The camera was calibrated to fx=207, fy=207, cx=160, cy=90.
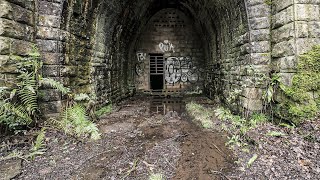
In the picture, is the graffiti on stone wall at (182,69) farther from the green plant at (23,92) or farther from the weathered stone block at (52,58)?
the green plant at (23,92)

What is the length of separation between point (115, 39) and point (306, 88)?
6.36m

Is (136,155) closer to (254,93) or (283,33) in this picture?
(254,93)

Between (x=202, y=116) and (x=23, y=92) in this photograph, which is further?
(x=202, y=116)

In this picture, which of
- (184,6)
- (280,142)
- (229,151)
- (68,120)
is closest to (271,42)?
(280,142)

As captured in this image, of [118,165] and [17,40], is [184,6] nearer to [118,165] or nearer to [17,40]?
[17,40]

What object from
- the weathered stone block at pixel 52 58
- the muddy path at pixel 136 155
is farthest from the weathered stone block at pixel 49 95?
the muddy path at pixel 136 155

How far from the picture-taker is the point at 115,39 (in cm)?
800

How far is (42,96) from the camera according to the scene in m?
4.54

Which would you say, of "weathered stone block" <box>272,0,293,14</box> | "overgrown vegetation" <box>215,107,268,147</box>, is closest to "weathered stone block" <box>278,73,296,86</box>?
"overgrown vegetation" <box>215,107,268,147</box>

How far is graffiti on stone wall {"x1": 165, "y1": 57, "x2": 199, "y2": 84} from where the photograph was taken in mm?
12148

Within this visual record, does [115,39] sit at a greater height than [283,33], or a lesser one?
greater

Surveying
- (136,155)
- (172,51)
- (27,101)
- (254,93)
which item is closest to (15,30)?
(27,101)

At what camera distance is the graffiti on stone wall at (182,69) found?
12.1 metres

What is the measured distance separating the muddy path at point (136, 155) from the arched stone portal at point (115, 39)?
1.38 m
